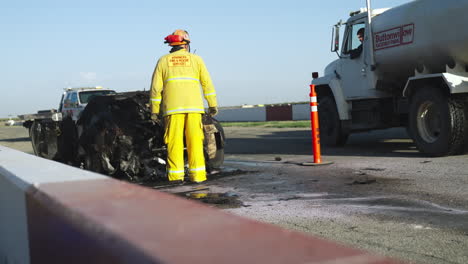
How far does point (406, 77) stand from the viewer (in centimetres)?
1095

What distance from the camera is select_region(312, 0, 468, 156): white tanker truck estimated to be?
909 cm

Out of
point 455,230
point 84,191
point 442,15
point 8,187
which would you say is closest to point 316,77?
point 442,15

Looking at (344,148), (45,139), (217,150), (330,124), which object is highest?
(45,139)

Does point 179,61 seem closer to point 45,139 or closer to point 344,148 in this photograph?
point 45,139

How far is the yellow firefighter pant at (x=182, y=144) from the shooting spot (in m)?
7.54

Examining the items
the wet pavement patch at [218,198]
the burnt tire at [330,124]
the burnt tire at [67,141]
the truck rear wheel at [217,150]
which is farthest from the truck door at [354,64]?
the wet pavement patch at [218,198]

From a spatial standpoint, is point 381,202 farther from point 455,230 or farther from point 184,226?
point 184,226

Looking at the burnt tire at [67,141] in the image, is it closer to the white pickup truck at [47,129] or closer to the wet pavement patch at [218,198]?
the white pickup truck at [47,129]

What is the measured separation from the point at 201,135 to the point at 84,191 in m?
5.91

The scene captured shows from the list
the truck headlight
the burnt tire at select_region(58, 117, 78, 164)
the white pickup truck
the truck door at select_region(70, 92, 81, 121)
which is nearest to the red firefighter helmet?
the white pickup truck

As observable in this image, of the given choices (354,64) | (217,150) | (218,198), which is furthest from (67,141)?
(354,64)

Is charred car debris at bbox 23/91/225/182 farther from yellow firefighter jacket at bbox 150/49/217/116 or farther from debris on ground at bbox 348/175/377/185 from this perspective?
debris on ground at bbox 348/175/377/185

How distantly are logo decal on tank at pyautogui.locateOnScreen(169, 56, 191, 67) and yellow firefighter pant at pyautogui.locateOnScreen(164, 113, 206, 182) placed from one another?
2.21 ft

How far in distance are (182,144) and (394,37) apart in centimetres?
501
